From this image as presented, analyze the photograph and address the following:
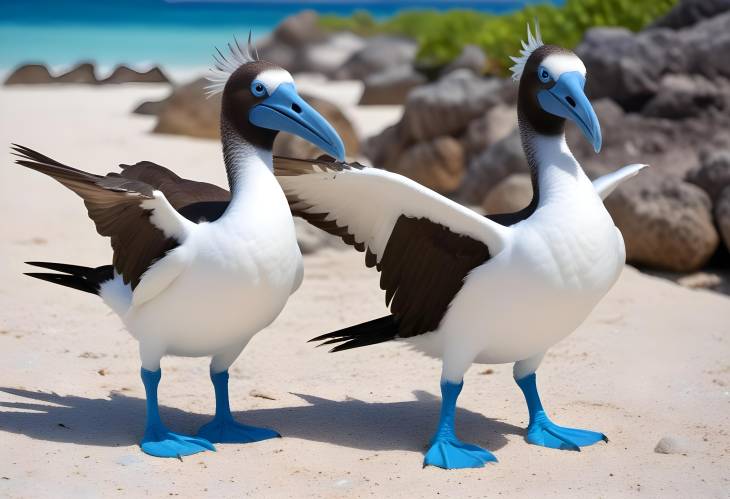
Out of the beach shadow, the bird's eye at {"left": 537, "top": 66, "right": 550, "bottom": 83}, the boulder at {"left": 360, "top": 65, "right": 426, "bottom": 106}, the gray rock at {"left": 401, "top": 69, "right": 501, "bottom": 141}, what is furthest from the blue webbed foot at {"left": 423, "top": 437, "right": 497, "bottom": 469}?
the boulder at {"left": 360, "top": 65, "right": 426, "bottom": 106}

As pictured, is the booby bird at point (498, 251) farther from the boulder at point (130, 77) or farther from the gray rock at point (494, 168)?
the boulder at point (130, 77)

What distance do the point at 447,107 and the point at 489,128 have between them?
84cm

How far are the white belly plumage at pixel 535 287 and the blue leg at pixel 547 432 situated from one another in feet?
1.42

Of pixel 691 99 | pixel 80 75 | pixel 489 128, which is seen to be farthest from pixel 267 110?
pixel 80 75

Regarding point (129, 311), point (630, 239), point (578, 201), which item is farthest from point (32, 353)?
point (630, 239)

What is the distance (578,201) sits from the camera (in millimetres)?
3963

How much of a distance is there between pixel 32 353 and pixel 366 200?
2.22 meters

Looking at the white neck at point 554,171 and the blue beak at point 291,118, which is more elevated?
the blue beak at point 291,118

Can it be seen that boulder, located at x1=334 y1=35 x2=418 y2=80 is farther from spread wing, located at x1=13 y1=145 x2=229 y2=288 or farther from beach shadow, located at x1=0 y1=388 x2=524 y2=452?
spread wing, located at x1=13 y1=145 x2=229 y2=288

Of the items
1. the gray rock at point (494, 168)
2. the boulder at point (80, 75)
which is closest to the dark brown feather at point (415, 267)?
the gray rock at point (494, 168)

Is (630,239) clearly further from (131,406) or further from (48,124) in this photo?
(48,124)

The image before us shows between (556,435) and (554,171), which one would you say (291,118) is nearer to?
(554,171)

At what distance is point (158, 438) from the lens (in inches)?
162

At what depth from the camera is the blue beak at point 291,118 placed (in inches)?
158
